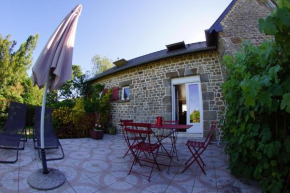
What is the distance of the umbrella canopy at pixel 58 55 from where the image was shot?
6.87ft

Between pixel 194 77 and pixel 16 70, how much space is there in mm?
14333

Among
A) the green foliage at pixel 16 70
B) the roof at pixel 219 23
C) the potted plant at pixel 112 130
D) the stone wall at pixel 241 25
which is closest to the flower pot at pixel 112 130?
the potted plant at pixel 112 130

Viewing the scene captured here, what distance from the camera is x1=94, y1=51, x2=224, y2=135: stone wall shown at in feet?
17.1

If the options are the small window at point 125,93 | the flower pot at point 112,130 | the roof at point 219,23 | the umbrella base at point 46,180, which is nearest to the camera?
the umbrella base at point 46,180

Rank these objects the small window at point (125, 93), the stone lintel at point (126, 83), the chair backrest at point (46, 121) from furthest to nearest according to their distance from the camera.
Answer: the small window at point (125, 93) < the stone lintel at point (126, 83) < the chair backrest at point (46, 121)

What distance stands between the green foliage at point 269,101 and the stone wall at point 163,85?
3207 mm

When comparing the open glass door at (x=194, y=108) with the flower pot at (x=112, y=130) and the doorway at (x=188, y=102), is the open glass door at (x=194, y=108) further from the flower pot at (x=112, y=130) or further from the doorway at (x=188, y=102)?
the flower pot at (x=112, y=130)

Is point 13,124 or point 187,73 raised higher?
point 187,73

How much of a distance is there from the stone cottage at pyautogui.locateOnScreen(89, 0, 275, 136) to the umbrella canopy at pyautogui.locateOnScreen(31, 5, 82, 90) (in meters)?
4.13

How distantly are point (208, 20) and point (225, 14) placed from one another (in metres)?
1.24

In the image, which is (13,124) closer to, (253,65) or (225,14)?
(253,65)

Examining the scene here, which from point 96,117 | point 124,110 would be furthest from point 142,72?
point 96,117

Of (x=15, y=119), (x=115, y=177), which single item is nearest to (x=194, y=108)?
(x=115, y=177)

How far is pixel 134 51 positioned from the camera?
13.9 meters
